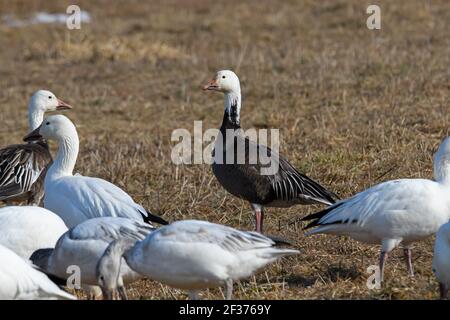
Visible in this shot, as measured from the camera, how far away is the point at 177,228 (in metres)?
Result: 5.05

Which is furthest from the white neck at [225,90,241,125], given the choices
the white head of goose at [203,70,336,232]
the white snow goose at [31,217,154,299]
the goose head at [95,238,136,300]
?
the goose head at [95,238,136,300]

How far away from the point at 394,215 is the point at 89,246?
1817mm

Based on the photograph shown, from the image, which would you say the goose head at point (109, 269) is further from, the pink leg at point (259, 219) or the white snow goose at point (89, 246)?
the pink leg at point (259, 219)

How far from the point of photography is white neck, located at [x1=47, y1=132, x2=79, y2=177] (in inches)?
272

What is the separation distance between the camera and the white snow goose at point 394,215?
18.9ft

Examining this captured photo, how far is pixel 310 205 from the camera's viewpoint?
7.59 meters

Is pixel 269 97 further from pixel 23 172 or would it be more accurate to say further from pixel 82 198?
pixel 82 198

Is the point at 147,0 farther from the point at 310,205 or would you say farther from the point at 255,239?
the point at 255,239

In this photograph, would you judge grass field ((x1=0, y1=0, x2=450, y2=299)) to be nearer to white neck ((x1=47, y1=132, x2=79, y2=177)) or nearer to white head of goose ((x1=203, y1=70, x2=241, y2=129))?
white head of goose ((x1=203, y1=70, x2=241, y2=129))

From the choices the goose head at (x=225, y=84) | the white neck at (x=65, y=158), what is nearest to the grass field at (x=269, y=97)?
the goose head at (x=225, y=84)

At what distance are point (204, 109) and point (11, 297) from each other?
639 centimetres

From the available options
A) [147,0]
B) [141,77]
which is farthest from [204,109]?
[147,0]

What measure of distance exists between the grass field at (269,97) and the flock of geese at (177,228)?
0.31m

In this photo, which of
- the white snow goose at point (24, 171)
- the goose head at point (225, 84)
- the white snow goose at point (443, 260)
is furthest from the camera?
the white snow goose at point (24, 171)
